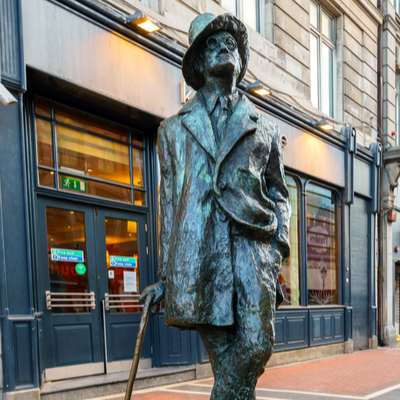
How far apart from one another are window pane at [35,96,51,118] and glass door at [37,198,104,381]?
1.10m

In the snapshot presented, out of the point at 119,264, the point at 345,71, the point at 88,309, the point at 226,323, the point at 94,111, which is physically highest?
the point at 345,71

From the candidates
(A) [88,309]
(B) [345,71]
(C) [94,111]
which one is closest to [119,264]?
(A) [88,309]

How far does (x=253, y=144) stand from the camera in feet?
9.52

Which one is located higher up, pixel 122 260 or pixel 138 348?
pixel 122 260

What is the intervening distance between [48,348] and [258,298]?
5097 mm

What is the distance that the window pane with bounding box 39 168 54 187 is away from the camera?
7254mm

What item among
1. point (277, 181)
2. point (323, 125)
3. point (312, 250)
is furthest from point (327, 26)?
point (277, 181)

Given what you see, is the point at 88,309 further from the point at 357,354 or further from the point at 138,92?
the point at 357,354

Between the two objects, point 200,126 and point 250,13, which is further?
point 250,13

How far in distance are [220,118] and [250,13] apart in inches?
370

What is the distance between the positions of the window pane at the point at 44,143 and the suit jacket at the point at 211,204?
4.57 meters

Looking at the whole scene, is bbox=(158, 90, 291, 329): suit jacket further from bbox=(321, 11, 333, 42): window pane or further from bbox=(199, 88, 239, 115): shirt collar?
bbox=(321, 11, 333, 42): window pane

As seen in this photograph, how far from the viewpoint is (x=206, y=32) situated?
9.89 ft

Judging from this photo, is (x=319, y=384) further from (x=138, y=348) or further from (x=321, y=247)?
(x=138, y=348)
